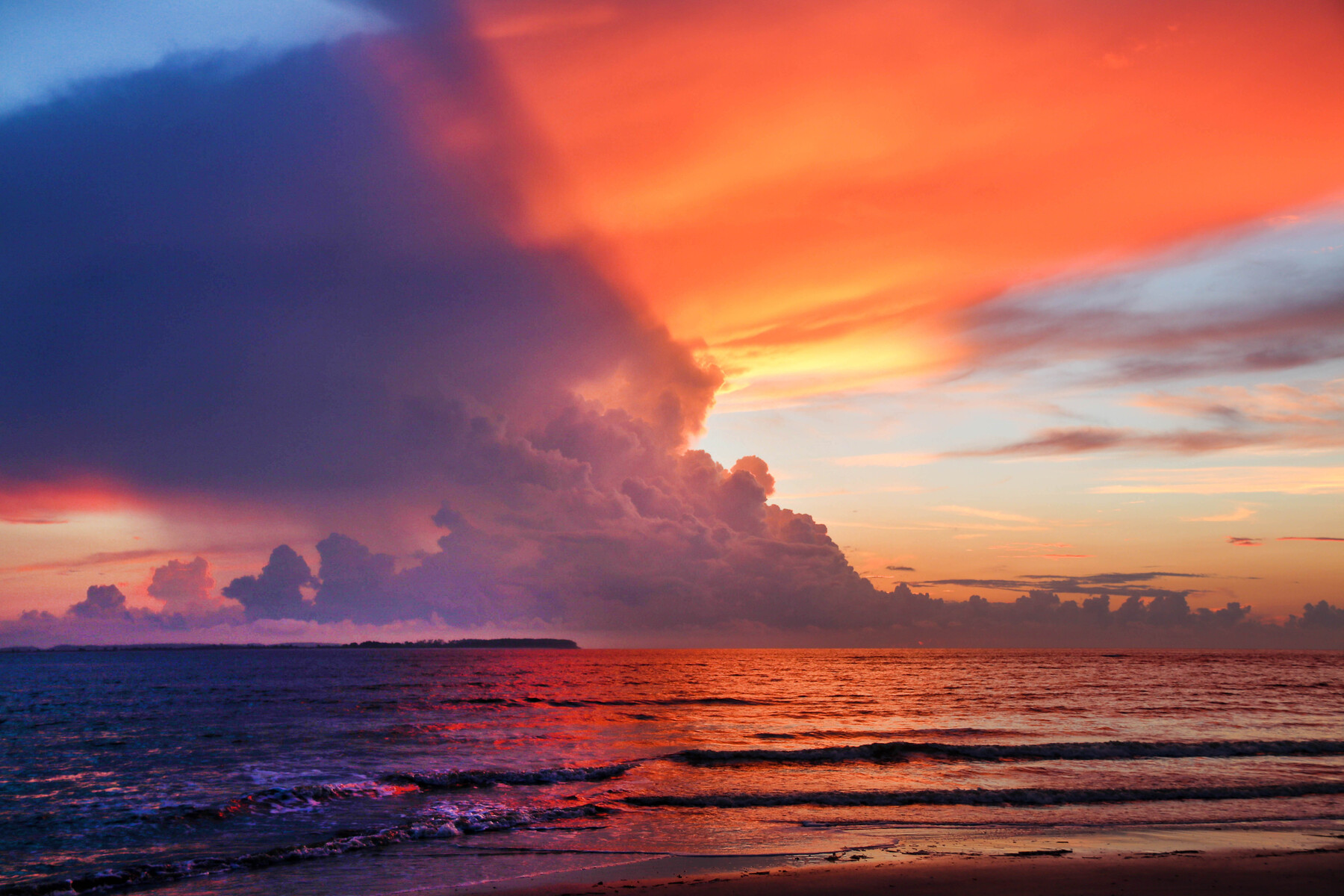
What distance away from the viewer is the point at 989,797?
26.1 m

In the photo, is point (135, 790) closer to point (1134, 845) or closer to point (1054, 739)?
point (1134, 845)

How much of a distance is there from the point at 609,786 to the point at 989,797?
13.9 meters

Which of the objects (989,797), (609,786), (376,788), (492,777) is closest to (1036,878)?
(989,797)

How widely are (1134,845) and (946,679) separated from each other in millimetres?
87998

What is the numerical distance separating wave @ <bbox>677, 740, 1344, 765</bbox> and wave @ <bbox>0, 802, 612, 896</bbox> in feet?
40.2

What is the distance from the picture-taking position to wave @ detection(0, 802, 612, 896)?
1697 cm

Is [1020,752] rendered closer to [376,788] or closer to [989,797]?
[989,797]

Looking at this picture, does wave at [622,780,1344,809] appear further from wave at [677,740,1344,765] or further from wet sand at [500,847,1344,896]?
wet sand at [500,847,1344,896]

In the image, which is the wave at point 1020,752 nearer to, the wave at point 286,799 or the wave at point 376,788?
the wave at point 376,788

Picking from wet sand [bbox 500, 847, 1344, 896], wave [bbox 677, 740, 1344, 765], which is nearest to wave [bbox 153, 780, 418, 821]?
wave [bbox 677, 740, 1344, 765]

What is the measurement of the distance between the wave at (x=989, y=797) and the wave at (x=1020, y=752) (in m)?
7.95

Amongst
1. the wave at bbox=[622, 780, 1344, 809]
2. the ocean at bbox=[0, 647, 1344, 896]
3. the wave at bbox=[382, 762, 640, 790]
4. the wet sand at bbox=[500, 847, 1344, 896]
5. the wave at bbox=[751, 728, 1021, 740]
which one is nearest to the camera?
the wet sand at bbox=[500, 847, 1344, 896]

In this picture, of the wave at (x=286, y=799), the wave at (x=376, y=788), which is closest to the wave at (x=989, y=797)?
the wave at (x=376, y=788)

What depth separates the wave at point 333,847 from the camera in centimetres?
1697
